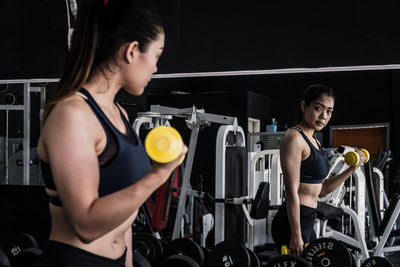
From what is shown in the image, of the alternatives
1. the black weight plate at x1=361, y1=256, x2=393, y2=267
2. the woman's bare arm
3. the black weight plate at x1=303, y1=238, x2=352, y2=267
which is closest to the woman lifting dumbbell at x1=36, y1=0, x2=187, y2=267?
the woman's bare arm

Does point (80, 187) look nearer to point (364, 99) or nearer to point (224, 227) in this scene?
point (224, 227)

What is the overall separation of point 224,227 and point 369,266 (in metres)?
0.87

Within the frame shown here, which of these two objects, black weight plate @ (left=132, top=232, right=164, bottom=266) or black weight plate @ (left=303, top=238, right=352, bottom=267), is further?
black weight plate @ (left=132, top=232, right=164, bottom=266)

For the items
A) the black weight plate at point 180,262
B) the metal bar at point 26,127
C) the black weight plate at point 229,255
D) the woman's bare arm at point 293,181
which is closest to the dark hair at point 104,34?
the woman's bare arm at point 293,181

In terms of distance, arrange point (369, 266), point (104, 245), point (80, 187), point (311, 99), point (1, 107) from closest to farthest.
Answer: point (80, 187) → point (104, 245) → point (311, 99) → point (369, 266) → point (1, 107)

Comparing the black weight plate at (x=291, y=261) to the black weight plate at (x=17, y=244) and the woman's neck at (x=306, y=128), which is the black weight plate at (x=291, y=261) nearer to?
the woman's neck at (x=306, y=128)

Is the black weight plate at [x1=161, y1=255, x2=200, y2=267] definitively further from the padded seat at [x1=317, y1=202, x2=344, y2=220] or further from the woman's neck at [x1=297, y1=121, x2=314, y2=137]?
the padded seat at [x1=317, y1=202, x2=344, y2=220]

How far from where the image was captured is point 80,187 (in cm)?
75

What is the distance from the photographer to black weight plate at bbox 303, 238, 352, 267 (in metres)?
2.13

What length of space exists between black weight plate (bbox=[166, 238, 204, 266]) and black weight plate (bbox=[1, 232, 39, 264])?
2.37ft

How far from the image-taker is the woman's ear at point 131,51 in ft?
2.78

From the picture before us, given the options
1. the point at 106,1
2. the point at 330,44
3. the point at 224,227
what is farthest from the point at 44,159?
the point at 224,227

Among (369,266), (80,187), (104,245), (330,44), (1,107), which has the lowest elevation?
(369,266)

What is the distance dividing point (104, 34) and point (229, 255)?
1.77 metres
